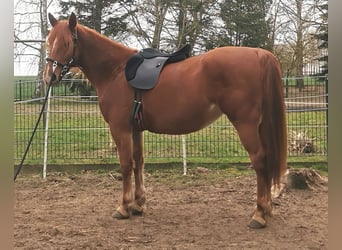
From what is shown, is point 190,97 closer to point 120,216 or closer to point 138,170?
point 138,170

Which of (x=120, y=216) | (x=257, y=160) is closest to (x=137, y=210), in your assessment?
(x=120, y=216)

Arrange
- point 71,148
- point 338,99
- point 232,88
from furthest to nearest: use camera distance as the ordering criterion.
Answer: point 71,148 → point 232,88 → point 338,99

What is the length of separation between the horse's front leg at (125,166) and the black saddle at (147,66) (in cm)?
47

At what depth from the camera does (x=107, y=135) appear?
6219 millimetres

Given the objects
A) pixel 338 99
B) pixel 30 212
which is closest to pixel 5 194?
pixel 338 99

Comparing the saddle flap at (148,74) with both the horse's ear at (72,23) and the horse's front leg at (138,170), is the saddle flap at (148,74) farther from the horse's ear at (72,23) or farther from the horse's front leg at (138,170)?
the horse's ear at (72,23)

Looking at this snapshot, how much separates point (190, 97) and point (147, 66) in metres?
0.53

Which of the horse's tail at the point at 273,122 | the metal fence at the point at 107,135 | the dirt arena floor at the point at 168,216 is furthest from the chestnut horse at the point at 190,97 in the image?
the metal fence at the point at 107,135

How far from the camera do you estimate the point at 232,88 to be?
2.90 m

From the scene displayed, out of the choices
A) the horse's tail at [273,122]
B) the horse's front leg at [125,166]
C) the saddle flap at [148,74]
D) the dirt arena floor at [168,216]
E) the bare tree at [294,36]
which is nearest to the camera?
the dirt arena floor at [168,216]

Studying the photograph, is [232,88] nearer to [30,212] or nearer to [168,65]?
[168,65]

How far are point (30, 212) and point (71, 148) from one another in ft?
7.80

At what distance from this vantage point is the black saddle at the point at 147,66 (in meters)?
3.22

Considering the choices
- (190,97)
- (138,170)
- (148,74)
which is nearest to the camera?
(190,97)
